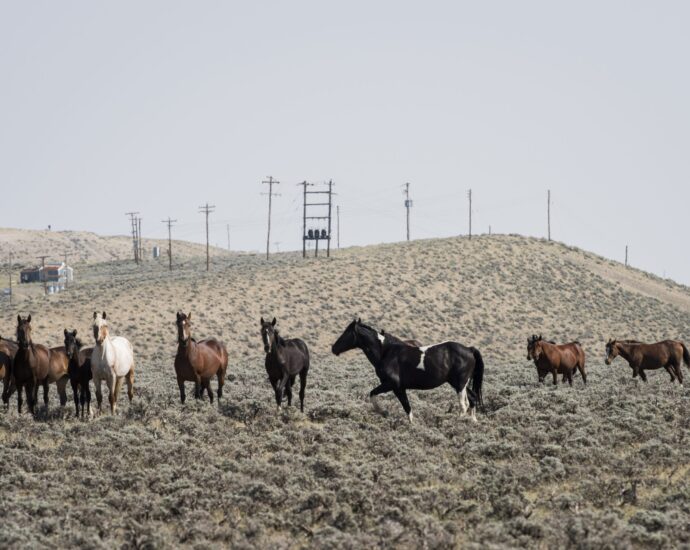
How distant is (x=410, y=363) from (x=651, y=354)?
12.3 metres

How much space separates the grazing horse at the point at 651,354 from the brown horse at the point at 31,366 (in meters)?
17.0

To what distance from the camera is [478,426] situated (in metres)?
21.3

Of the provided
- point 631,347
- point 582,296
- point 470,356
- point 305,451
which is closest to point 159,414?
point 305,451

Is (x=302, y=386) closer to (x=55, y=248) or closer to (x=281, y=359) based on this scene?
(x=281, y=359)

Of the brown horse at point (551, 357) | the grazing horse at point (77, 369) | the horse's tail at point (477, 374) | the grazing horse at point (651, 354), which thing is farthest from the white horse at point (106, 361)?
the grazing horse at point (651, 354)

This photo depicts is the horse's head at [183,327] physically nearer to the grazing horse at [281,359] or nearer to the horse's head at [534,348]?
the grazing horse at [281,359]

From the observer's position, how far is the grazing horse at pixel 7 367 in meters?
22.8

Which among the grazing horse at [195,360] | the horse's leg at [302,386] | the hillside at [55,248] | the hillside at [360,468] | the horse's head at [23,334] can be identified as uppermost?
the hillside at [55,248]

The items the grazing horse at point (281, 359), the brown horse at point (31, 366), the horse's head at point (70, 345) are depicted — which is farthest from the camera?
the grazing horse at point (281, 359)

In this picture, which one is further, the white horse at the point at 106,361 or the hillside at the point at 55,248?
the hillside at the point at 55,248

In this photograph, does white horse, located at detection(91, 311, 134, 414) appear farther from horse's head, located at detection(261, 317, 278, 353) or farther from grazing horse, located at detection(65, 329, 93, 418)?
horse's head, located at detection(261, 317, 278, 353)

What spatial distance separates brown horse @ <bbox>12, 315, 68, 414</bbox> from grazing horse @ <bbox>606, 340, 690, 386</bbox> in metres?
17.0

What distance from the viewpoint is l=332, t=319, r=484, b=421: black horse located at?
Answer: 21.5 meters

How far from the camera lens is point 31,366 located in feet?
71.2
